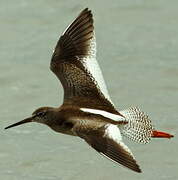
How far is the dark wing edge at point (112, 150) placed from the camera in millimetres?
6695

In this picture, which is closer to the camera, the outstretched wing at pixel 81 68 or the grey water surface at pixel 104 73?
the outstretched wing at pixel 81 68

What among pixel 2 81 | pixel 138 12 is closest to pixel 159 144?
pixel 2 81

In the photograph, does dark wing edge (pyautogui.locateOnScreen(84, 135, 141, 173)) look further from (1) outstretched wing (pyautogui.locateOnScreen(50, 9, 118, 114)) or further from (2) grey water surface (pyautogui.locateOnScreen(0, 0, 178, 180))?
(2) grey water surface (pyautogui.locateOnScreen(0, 0, 178, 180))

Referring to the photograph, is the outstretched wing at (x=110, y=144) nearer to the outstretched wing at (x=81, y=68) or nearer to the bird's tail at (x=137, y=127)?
the bird's tail at (x=137, y=127)

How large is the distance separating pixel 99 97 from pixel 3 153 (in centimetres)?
177

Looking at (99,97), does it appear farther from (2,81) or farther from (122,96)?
(2,81)

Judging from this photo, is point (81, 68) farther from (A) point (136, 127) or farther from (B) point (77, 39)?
(A) point (136, 127)

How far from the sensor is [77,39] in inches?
326

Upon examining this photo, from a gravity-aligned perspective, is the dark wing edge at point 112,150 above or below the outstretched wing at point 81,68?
below

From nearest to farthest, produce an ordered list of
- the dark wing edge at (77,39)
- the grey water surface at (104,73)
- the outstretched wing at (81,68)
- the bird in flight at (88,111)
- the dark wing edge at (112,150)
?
the dark wing edge at (112,150)
the bird in flight at (88,111)
the outstretched wing at (81,68)
the dark wing edge at (77,39)
the grey water surface at (104,73)

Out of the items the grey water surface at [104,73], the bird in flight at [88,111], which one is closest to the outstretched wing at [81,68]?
the bird in flight at [88,111]

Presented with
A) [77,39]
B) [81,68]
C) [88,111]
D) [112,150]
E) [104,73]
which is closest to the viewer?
[112,150]

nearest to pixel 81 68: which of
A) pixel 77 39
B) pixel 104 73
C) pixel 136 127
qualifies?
pixel 77 39

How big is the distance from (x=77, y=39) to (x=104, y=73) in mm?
2208
